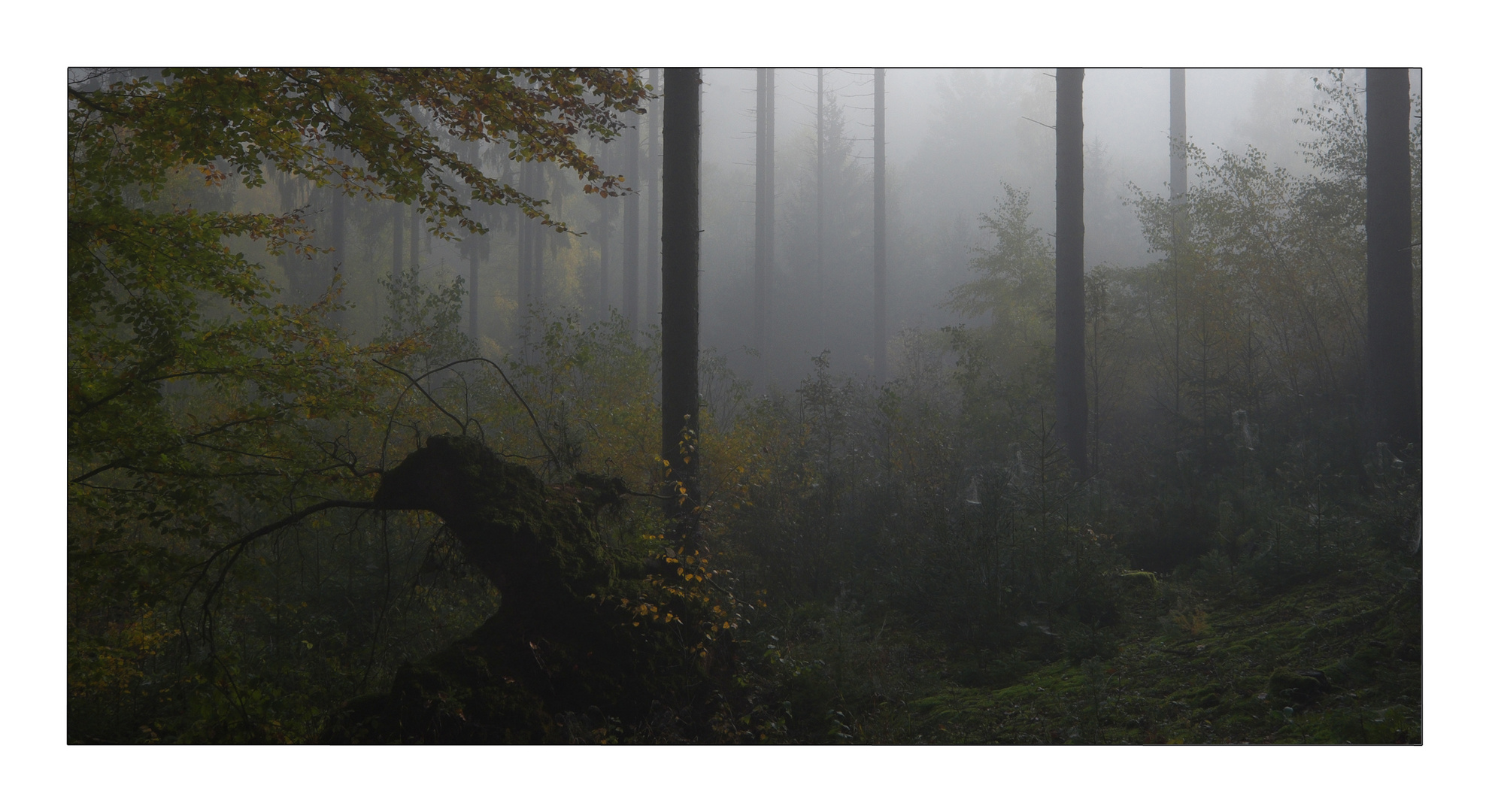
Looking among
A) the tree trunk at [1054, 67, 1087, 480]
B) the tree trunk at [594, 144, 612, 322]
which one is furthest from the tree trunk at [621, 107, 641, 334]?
the tree trunk at [1054, 67, 1087, 480]

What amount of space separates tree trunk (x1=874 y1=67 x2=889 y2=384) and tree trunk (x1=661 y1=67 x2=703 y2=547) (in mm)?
14249

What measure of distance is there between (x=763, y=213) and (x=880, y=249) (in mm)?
4151

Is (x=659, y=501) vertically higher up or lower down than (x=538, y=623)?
higher up

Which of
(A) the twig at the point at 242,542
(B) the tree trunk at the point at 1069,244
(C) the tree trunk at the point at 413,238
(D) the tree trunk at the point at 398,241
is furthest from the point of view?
(D) the tree trunk at the point at 398,241

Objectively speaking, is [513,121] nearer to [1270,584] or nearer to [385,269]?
[1270,584]

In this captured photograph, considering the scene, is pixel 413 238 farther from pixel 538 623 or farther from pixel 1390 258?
pixel 1390 258

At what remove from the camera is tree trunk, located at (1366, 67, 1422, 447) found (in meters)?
5.37

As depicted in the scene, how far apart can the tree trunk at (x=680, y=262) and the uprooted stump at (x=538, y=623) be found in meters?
1.01

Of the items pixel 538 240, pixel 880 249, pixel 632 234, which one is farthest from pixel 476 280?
pixel 880 249

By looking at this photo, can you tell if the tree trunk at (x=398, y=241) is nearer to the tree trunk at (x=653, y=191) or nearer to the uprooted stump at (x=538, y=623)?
the tree trunk at (x=653, y=191)

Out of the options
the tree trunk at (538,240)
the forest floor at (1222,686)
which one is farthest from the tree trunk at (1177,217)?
the tree trunk at (538,240)

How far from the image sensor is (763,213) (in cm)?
2223

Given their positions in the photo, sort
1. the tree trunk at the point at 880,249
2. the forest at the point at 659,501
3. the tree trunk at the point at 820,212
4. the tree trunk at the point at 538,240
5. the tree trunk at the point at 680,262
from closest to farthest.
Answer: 1. the forest at the point at 659,501
2. the tree trunk at the point at 680,262
3. the tree trunk at the point at 880,249
4. the tree trunk at the point at 538,240
5. the tree trunk at the point at 820,212

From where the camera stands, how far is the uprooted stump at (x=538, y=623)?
3.70 m
